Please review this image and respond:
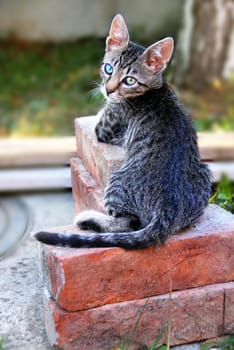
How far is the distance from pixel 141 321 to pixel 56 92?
4124 millimetres

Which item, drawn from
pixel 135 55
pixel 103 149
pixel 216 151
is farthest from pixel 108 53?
pixel 216 151

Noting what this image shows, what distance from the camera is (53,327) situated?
2.94 m

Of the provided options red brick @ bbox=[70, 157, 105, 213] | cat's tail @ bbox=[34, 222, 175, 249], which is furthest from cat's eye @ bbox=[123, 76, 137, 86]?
cat's tail @ bbox=[34, 222, 175, 249]

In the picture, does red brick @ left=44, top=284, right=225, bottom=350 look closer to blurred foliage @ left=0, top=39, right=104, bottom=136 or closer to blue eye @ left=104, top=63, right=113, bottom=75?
blue eye @ left=104, top=63, right=113, bottom=75

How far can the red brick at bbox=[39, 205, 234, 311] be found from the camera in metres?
2.85

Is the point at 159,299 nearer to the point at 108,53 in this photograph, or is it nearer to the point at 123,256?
the point at 123,256

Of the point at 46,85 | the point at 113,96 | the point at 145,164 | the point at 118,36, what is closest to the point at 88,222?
the point at 145,164

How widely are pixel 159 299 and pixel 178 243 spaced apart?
24cm

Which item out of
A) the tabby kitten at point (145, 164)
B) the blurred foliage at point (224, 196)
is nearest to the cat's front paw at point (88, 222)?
the tabby kitten at point (145, 164)

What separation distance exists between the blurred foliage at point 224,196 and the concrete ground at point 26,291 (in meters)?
0.88

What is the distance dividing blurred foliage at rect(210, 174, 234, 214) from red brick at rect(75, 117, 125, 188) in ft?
2.46

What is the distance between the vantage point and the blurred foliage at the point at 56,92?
626 cm

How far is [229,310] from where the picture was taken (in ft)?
10.3

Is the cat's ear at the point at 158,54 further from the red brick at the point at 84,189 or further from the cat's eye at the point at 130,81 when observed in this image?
the red brick at the point at 84,189
